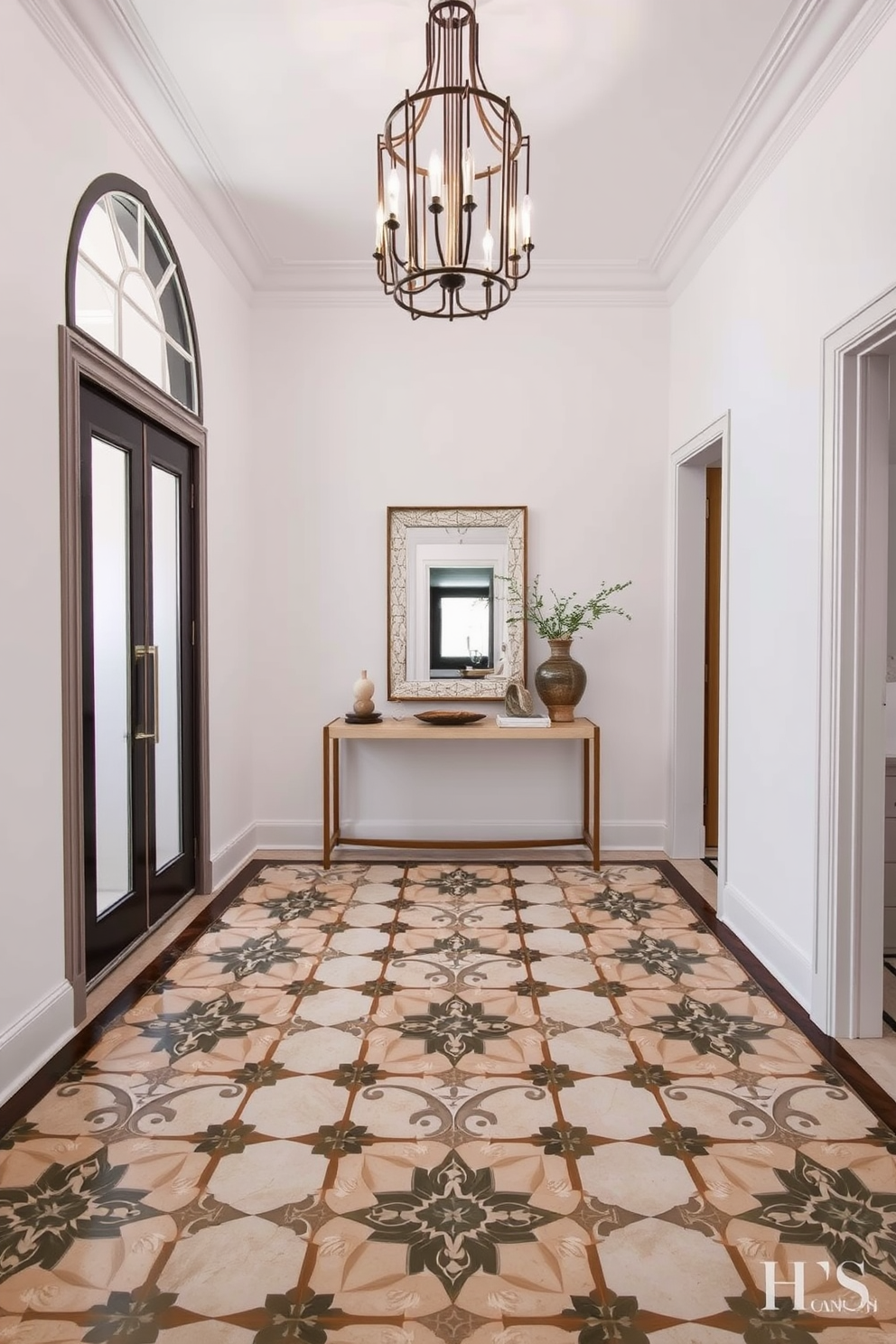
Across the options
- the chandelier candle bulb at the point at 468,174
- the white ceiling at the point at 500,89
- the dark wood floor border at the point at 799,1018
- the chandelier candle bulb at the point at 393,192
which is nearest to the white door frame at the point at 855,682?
the dark wood floor border at the point at 799,1018

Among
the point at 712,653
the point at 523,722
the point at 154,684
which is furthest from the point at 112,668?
the point at 712,653

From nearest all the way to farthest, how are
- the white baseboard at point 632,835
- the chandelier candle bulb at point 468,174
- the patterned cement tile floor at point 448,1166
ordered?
the patterned cement tile floor at point 448,1166 < the chandelier candle bulb at point 468,174 < the white baseboard at point 632,835

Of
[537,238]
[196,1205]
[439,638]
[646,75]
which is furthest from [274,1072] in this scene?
[537,238]

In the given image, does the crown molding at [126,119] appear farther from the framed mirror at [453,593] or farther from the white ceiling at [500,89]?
the framed mirror at [453,593]

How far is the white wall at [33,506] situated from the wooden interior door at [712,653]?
348 centimetres

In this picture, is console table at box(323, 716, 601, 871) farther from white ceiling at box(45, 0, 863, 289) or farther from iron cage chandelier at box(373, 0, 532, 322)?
white ceiling at box(45, 0, 863, 289)

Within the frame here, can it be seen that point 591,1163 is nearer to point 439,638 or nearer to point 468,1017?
point 468,1017

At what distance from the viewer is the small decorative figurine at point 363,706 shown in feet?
15.0

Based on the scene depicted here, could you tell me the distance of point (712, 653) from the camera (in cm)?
491

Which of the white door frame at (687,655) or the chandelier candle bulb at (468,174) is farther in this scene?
the white door frame at (687,655)

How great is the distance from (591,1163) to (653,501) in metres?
3.64

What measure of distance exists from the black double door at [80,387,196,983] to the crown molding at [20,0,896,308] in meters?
1.05

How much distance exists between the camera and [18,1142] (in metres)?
2.09

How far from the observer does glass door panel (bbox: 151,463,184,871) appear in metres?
3.57
